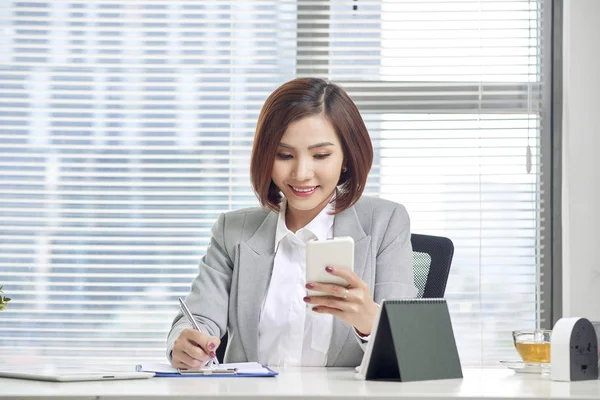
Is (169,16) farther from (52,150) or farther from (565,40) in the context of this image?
(565,40)

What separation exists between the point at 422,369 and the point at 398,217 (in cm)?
71

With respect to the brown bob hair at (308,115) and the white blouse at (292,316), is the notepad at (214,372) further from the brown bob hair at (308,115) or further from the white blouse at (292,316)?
A: the brown bob hair at (308,115)

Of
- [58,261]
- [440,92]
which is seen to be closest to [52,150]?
[58,261]

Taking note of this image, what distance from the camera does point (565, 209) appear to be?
3057mm

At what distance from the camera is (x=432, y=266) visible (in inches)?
81.4

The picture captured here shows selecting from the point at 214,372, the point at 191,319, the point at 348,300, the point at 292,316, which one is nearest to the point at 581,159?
the point at 292,316

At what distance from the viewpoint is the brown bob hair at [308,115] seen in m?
1.94

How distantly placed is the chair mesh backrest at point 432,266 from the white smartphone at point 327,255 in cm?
61

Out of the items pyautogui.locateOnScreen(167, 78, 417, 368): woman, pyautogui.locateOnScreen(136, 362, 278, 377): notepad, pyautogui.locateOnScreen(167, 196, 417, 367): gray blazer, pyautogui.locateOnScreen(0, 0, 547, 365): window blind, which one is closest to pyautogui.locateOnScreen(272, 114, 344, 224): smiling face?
pyautogui.locateOnScreen(167, 78, 417, 368): woman

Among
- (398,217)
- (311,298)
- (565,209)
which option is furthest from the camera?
(565,209)

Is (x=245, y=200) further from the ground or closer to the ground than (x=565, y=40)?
closer to the ground

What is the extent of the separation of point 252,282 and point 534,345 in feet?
2.35

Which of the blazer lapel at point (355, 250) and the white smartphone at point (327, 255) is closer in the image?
the white smartphone at point (327, 255)

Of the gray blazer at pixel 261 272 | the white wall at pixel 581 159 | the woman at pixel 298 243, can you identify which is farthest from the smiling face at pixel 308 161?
the white wall at pixel 581 159
